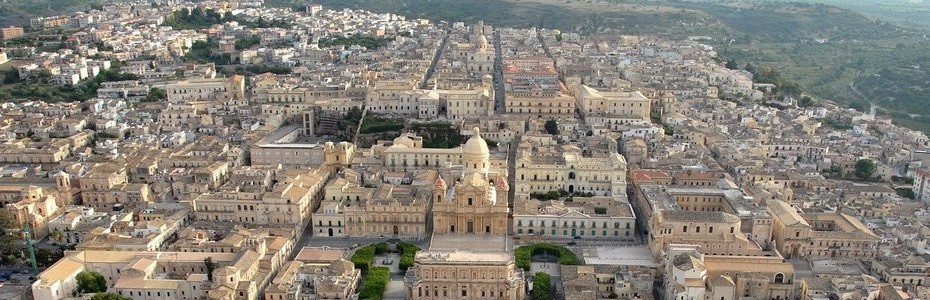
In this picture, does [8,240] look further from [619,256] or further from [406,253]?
[619,256]

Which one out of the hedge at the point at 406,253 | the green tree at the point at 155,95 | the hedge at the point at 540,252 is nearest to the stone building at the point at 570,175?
the hedge at the point at 540,252

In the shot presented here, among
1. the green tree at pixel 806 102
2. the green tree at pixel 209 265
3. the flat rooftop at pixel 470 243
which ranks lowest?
the flat rooftop at pixel 470 243

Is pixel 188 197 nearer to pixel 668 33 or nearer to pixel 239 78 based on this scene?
pixel 239 78

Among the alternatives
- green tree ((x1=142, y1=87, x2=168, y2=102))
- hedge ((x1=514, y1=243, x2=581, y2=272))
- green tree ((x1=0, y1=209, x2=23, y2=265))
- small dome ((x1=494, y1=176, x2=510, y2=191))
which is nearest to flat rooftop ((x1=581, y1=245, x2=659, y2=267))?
hedge ((x1=514, y1=243, x2=581, y2=272))

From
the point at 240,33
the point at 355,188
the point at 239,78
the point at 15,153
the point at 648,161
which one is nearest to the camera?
the point at 355,188

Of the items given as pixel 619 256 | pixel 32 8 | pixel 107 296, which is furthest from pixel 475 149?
pixel 32 8

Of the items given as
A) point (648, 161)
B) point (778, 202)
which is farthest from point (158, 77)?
point (778, 202)

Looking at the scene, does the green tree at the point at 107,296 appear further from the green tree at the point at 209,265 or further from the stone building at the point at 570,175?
the stone building at the point at 570,175
